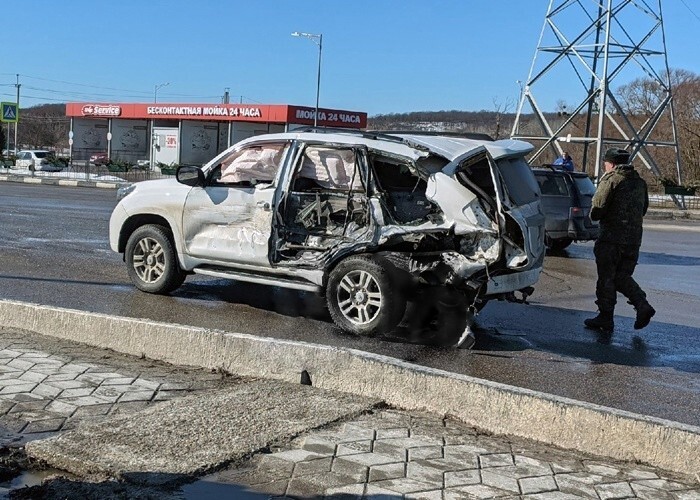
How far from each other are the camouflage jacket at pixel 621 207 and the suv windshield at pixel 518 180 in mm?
811

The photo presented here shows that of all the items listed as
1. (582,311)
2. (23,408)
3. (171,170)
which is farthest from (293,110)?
(23,408)

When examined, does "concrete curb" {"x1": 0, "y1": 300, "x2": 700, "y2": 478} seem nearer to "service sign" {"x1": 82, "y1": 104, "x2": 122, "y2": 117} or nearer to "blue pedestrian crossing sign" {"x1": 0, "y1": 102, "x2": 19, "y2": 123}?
"blue pedestrian crossing sign" {"x1": 0, "y1": 102, "x2": 19, "y2": 123}

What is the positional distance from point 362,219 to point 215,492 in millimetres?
4074

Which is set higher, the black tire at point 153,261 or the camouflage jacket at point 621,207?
the camouflage jacket at point 621,207

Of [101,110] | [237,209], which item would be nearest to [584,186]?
[237,209]

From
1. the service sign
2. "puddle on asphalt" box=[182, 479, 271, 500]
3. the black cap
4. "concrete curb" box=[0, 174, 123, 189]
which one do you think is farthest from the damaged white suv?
the service sign

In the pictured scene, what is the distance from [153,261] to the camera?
9195mm

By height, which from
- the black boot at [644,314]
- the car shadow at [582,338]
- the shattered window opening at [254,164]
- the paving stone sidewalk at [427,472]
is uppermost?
the shattered window opening at [254,164]

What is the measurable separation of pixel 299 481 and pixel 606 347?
4586mm

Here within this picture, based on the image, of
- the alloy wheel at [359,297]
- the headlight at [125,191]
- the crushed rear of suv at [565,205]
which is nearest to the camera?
the alloy wheel at [359,297]

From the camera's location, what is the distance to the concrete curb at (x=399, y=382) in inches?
186

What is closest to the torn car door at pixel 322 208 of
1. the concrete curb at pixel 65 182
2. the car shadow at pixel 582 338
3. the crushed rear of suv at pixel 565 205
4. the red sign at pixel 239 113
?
the car shadow at pixel 582 338

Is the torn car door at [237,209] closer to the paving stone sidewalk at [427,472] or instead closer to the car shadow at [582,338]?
the car shadow at [582,338]

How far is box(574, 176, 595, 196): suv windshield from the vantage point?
16.7 metres
